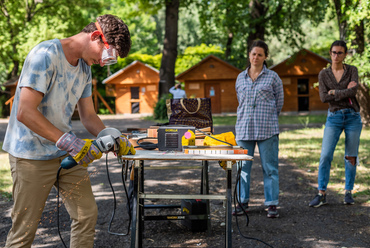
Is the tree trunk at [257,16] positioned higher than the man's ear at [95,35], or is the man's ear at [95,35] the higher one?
the tree trunk at [257,16]

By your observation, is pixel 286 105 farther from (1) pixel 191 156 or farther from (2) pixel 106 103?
(1) pixel 191 156

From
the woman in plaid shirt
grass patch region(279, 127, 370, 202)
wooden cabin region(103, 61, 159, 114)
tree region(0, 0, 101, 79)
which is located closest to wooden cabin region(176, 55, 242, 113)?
wooden cabin region(103, 61, 159, 114)

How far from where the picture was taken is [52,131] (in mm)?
2398

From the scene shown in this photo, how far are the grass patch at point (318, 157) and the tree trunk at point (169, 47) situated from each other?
1031cm

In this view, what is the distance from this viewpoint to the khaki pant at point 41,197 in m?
2.55

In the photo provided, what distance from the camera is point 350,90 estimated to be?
204 inches

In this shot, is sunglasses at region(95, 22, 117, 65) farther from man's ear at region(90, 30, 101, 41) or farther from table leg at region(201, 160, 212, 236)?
table leg at region(201, 160, 212, 236)

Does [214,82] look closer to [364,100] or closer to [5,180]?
[364,100]

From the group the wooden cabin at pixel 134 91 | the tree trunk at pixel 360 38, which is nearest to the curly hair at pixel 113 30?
the tree trunk at pixel 360 38

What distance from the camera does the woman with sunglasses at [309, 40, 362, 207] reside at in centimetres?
526

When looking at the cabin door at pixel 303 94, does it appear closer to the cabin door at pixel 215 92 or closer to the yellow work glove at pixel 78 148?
the cabin door at pixel 215 92

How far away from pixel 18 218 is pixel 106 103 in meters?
32.6

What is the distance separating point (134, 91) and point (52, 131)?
32.5 metres

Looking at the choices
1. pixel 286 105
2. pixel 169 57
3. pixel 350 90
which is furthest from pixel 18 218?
pixel 286 105
